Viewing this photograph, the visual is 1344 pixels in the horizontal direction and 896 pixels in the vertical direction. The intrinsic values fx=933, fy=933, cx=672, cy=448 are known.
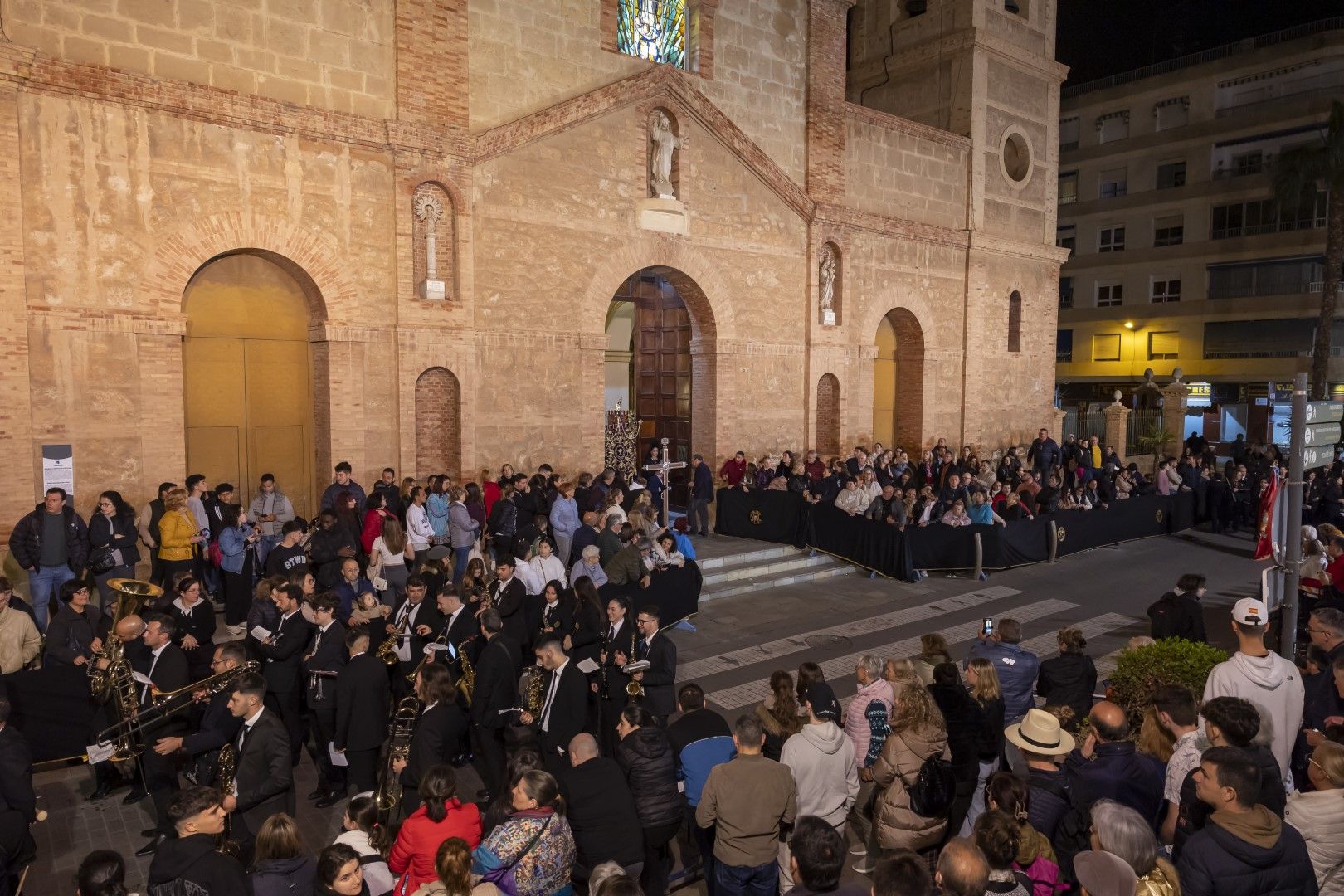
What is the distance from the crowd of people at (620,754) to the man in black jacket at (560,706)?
20mm

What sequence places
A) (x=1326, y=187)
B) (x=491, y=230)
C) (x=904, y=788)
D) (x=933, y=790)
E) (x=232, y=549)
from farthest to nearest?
(x=1326, y=187) < (x=491, y=230) < (x=232, y=549) < (x=904, y=788) < (x=933, y=790)

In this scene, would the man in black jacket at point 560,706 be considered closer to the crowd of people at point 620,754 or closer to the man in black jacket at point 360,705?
the crowd of people at point 620,754

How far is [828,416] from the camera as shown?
906 inches

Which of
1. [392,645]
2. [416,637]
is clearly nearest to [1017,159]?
[416,637]

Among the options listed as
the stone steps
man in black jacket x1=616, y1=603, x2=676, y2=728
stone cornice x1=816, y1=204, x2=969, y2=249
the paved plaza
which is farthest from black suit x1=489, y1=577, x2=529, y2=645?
stone cornice x1=816, y1=204, x2=969, y2=249

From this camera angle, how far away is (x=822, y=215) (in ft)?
71.2

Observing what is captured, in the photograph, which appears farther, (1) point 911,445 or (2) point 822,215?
(1) point 911,445

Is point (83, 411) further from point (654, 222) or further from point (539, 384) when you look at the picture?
point (654, 222)

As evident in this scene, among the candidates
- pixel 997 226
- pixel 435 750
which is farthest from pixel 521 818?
pixel 997 226

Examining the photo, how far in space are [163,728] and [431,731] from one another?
2421 millimetres

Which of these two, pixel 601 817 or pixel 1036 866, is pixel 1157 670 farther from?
pixel 601 817

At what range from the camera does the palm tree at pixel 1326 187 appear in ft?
105

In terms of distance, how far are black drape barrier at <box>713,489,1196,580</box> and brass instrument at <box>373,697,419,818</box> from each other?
1066 centimetres

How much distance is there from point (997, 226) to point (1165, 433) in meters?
9.19
